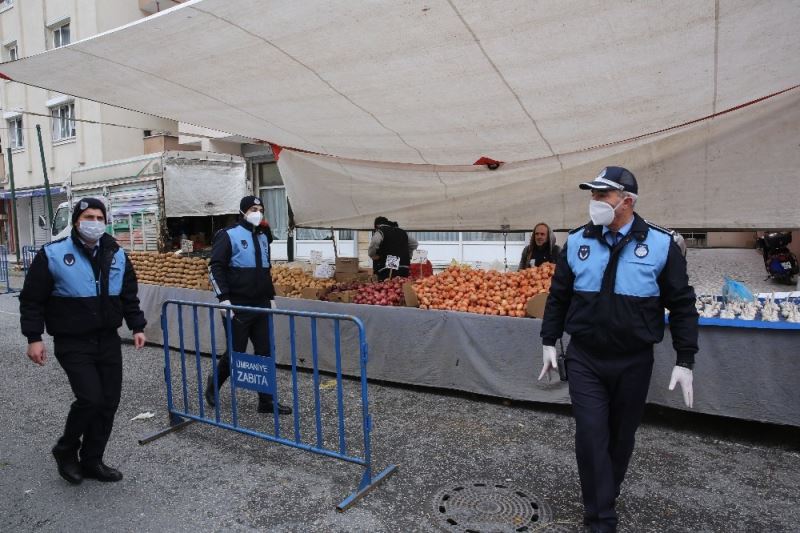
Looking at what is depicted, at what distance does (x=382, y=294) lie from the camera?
20.7 feet

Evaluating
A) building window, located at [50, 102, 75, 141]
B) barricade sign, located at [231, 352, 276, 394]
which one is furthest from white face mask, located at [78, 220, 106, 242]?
building window, located at [50, 102, 75, 141]

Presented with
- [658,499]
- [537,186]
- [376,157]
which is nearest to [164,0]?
[376,157]

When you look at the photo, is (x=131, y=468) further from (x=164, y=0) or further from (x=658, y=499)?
(x=164, y=0)

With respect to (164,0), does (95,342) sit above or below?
below

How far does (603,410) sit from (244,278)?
11.1ft

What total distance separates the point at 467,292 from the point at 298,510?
2968 millimetres

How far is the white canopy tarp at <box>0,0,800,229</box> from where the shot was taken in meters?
3.55

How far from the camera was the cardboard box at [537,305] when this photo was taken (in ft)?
17.1

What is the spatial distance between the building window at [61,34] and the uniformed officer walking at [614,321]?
27.6 meters

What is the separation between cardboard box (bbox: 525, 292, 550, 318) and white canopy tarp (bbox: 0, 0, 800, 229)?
1592mm

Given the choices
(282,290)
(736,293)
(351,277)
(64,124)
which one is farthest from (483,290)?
(64,124)

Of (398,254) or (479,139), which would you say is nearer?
(479,139)

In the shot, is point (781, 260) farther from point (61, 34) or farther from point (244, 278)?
point (61, 34)

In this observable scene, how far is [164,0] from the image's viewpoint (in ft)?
73.2
